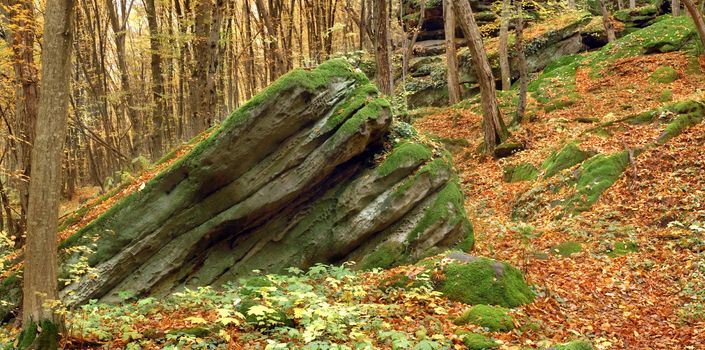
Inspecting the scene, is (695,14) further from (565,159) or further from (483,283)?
(483,283)

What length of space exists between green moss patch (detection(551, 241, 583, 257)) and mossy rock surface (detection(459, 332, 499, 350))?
5.26 meters

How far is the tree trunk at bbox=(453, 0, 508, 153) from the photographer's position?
50.8ft

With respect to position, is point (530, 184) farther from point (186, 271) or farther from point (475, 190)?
point (186, 271)

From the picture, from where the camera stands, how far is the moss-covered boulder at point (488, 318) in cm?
595

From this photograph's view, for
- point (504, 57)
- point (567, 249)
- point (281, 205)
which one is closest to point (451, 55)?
point (504, 57)

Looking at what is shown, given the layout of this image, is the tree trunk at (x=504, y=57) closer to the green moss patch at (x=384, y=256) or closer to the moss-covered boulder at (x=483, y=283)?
the green moss patch at (x=384, y=256)

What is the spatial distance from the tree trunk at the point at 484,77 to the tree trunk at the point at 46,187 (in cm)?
1270

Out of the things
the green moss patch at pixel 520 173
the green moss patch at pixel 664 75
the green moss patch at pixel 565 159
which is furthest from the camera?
the green moss patch at pixel 664 75

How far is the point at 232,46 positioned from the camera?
32.6m

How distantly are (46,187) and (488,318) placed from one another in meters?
5.77

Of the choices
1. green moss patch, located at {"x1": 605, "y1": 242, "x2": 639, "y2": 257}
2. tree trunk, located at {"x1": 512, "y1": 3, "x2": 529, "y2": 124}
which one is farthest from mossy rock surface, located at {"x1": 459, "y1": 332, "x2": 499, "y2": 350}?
tree trunk, located at {"x1": 512, "y1": 3, "x2": 529, "y2": 124}

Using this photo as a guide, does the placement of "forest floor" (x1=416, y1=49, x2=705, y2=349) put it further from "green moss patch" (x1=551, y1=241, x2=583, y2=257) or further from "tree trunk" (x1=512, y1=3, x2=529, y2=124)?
"tree trunk" (x1=512, y1=3, x2=529, y2=124)

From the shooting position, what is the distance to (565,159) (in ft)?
44.4

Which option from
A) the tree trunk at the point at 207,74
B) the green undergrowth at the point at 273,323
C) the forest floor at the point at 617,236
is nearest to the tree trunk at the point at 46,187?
the green undergrowth at the point at 273,323
